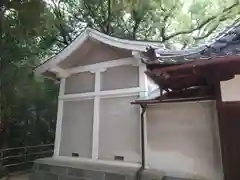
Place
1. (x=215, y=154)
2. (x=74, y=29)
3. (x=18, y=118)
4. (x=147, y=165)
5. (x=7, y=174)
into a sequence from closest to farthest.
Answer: (x=215, y=154) → (x=147, y=165) → (x=7, y=174) → (x=18, y=118) → (x=74, y=29)

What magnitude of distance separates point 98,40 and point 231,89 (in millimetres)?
3588

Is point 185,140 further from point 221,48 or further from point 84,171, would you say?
point 84,171

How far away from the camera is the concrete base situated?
4.75 m

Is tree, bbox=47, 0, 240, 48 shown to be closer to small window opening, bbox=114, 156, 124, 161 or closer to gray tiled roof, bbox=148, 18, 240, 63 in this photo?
small window opening, bbox=114, 156, 124, 161

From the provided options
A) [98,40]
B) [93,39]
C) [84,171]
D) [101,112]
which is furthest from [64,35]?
[84,171]

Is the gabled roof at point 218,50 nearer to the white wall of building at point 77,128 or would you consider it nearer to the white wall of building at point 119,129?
the white wall of building at point 119,129

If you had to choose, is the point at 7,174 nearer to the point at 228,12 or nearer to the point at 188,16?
the point at 188,16

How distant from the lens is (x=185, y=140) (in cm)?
460

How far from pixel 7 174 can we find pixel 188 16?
988cm

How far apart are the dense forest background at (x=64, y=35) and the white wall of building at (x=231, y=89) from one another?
5.48 meters

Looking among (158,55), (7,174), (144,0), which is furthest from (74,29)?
(158,55)

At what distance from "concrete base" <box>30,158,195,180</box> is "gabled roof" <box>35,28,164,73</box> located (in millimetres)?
2538

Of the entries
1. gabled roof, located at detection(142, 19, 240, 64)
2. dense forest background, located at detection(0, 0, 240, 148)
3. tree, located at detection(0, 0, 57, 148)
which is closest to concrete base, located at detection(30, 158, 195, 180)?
gabled roof, located at detection(142, 19, 240, 64)

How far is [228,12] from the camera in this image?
10609mm
